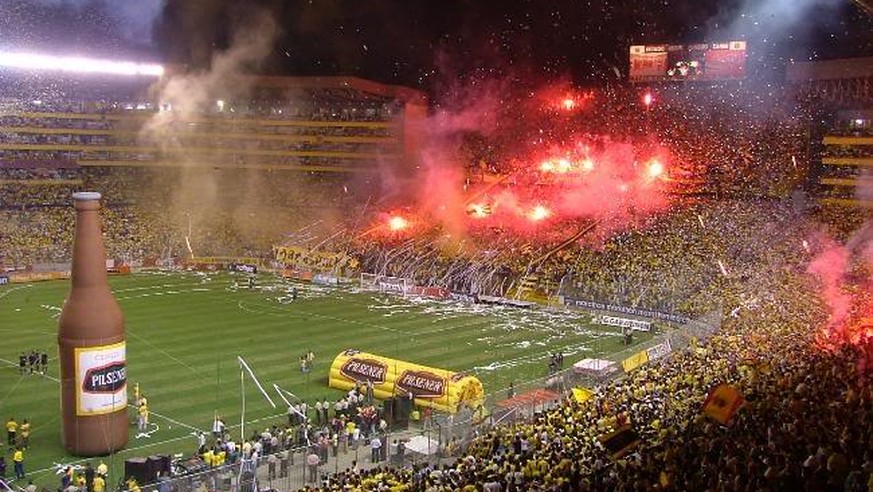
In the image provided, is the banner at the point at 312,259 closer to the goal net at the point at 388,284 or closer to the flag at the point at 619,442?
the goal net at the point at 388,284

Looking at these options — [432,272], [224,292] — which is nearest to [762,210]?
[432,272]

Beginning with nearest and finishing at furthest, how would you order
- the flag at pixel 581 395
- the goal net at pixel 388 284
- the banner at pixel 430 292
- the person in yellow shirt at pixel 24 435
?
the person in yellow shirt at pixel 24 435
the flag at pixel 581 395
the banner at pixel 430 292
the goal net at pixel 388 284

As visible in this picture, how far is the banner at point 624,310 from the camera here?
134 feet

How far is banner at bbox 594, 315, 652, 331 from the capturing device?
3928 cm

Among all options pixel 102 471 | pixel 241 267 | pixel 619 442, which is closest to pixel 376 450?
pixel 102 471

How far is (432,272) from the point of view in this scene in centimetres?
5162

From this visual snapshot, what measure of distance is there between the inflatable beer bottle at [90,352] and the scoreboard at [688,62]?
164 ft

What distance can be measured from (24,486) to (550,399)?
13.3 metres

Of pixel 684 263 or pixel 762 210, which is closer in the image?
pixel 684 263

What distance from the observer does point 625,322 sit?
40062 millimetres

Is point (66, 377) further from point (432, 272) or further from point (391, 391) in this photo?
point (432, 272)

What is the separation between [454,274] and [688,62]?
25.8 m

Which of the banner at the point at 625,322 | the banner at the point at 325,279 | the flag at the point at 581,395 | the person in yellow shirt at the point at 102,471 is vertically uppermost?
the banner at the point at 325,279

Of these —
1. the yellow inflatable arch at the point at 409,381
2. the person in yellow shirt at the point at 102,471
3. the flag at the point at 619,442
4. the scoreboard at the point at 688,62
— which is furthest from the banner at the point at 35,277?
the flag at the point at 619,442
